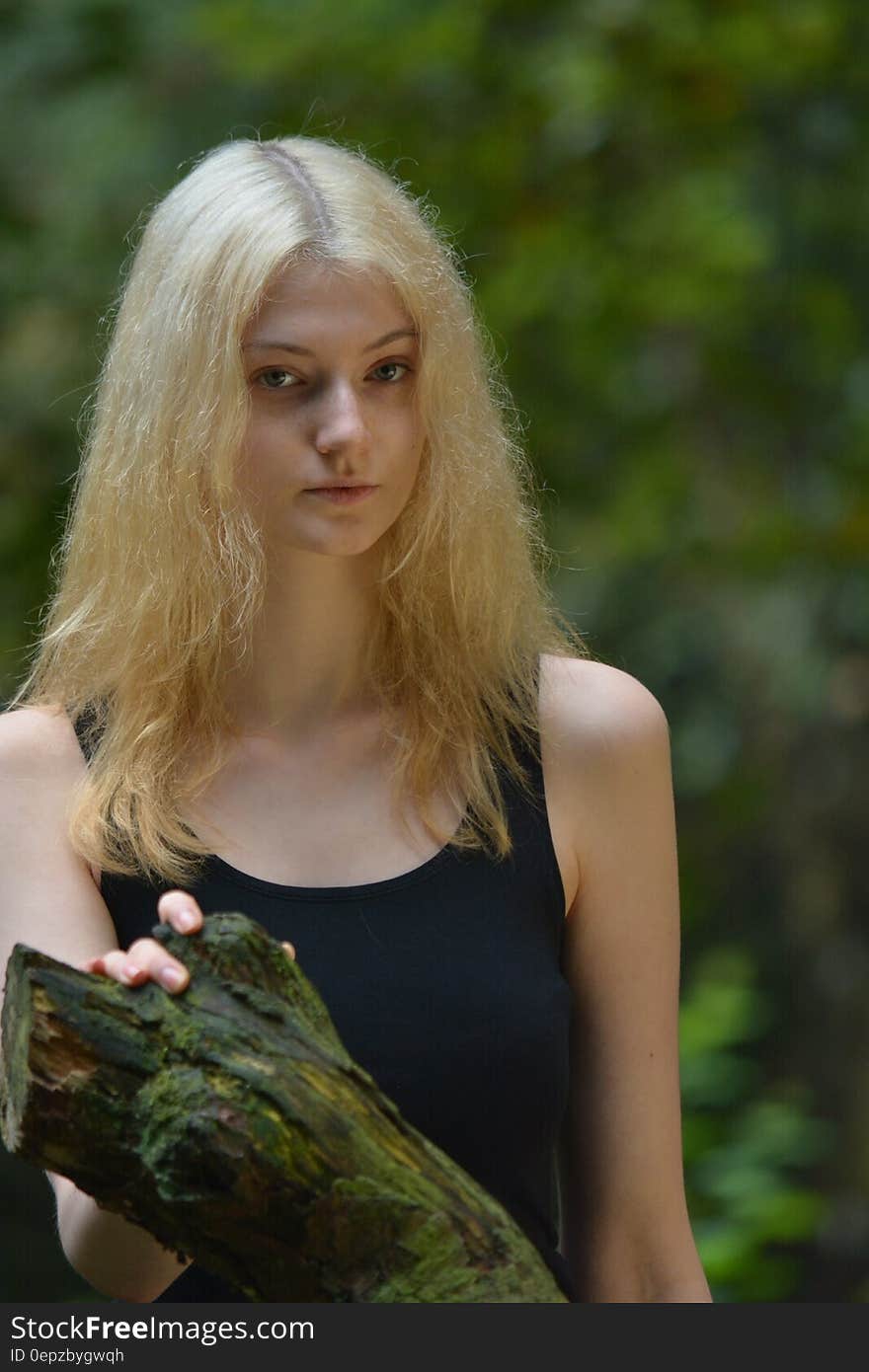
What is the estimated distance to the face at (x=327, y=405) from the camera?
5.92 ft

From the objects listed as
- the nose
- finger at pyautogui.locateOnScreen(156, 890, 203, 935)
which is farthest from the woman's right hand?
the nose

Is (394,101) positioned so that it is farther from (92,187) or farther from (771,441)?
(771,441)

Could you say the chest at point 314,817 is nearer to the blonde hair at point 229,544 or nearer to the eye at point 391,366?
the blonde hair at point 229,544

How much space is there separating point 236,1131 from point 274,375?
0.92 metres

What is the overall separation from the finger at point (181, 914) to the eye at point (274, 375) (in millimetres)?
719

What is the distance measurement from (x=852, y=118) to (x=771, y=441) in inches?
32.9

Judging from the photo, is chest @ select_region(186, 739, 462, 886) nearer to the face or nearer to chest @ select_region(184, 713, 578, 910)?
chest @ select_region(184, 713, 578, 910)

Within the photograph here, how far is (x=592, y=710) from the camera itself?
6.66 ft

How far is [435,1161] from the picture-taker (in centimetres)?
124

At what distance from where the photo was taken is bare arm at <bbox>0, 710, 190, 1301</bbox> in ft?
5.25

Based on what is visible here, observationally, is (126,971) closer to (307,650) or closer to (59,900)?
(59,900)

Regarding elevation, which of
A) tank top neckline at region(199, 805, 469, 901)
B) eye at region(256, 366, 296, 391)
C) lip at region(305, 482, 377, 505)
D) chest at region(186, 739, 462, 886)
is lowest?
tank top neckline at region(199, 805, 469, 901)

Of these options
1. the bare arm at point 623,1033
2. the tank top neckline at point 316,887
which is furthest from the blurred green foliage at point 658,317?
the tank top neckline at point 316,887

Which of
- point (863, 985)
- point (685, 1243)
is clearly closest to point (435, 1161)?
point (685, 1243)
